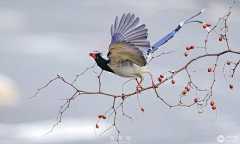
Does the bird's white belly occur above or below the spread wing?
below

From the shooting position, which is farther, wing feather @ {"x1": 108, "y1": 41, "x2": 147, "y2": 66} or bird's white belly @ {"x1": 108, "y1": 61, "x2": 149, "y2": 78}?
bird's white belly @ {"x1": 108, "y1": 61, "x2": 149, "y2": 78}

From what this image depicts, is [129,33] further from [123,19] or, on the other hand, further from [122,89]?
[122,89]

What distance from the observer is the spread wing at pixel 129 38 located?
2.39 feet

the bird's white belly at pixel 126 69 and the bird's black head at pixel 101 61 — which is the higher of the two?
the bird's black head at pixel 101 61

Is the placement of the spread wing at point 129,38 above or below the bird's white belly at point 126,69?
above

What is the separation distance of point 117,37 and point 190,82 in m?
0.29

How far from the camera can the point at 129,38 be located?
773mm

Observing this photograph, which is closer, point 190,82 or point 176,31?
point 190,82

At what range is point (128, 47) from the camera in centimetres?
69

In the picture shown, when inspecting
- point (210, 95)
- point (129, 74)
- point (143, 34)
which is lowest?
point (210, 95)

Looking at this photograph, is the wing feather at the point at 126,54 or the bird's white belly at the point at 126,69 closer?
the wing feather at the point at 126,54

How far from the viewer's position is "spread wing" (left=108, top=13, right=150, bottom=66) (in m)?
0.73

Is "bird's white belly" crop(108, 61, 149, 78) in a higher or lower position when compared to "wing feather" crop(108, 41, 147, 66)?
lower

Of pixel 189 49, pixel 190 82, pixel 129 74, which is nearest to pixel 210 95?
pixel 190 82
